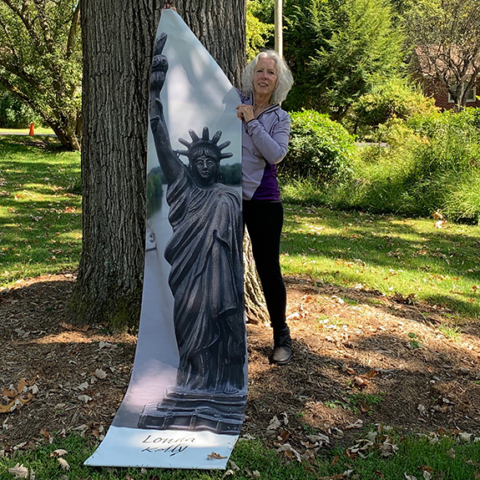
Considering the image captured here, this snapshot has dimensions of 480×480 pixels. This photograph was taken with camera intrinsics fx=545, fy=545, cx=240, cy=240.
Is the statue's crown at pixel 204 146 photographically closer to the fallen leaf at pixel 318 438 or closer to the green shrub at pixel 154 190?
the green shrub at pixel 154 190

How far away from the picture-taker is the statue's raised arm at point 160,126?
3.70 meters

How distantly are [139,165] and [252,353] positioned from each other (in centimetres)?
157

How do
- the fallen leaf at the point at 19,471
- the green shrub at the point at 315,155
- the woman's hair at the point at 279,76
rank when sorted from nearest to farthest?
the fallen leaf at the point at 19,471, the woman's hair at the point at 279,76, the green shrub at the point at 315,155

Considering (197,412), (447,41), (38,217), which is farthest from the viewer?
(447,41)

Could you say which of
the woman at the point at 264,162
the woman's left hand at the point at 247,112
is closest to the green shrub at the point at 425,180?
the woman at the point at 264,162

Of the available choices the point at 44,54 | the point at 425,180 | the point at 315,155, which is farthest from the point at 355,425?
the point at 44,54

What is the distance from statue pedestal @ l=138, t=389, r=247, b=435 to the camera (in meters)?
3.19

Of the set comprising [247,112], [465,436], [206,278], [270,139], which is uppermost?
[247,112]

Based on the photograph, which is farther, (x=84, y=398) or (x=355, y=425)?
(x=84, y=398)

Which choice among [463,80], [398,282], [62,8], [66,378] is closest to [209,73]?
[66,378]

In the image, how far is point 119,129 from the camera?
3.90 metres

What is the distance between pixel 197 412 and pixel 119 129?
2.02 m

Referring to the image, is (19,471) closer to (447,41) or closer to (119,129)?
(119,129)
